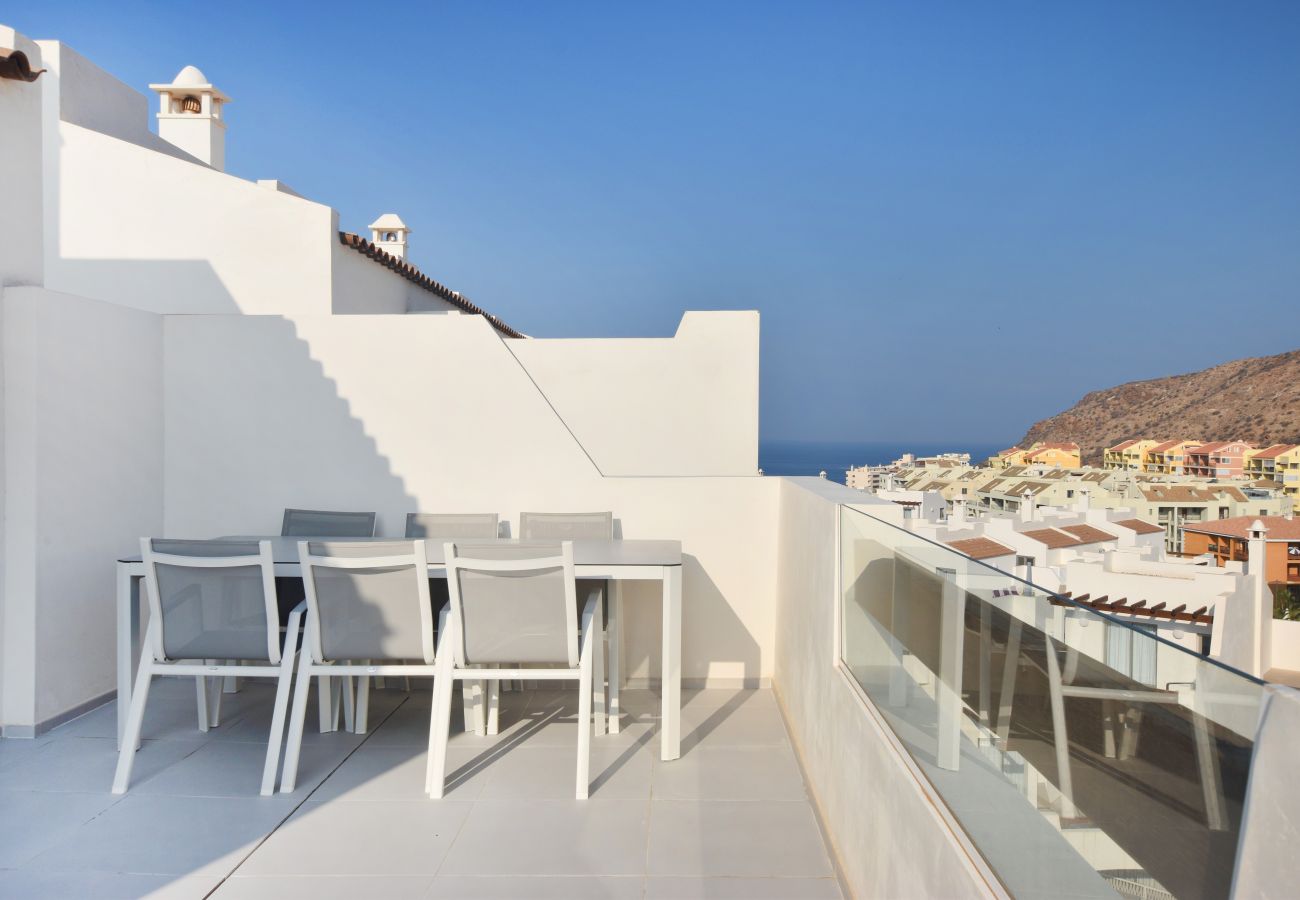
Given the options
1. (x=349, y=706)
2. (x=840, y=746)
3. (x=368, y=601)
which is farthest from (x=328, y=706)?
(x=840, y=746)

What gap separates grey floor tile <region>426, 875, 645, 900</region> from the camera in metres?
2.85

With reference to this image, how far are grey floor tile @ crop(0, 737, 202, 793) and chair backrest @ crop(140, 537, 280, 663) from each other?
573mm

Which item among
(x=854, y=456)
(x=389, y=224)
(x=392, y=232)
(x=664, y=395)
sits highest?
(x=389, y=224)

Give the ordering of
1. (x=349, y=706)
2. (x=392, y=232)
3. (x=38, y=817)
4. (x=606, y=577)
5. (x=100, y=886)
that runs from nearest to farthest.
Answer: (x=100, y=886), (x=38, y=817), (x=606, y=577), (x=349, y=706), (x=392, y=232)

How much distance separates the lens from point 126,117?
993cm

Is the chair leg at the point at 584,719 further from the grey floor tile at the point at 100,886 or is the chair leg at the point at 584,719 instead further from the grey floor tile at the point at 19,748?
the grey floor tile at the point at 19,748

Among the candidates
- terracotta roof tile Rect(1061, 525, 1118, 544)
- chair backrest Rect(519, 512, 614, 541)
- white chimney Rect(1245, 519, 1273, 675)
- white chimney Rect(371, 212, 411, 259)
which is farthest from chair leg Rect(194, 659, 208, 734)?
white chimney Rect(371, 212, 411, 259)

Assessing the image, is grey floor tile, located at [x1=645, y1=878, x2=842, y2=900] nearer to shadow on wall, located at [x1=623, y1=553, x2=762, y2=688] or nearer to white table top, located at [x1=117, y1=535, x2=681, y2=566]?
white table top, located at [x1=117, y1=535, x2=681, y2=566]

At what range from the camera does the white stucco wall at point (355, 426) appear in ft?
17.8

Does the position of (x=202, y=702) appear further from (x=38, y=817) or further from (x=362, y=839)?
(x=362, y=839)

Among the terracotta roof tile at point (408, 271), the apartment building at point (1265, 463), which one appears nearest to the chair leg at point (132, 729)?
the terracotta roof tile at point (408, 271)

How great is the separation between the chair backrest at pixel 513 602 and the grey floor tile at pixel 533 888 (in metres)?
0.94

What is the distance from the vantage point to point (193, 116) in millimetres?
12156

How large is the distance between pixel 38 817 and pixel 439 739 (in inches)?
60.9
